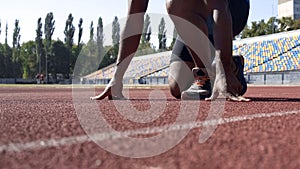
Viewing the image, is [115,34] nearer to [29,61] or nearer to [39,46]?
[39,46]

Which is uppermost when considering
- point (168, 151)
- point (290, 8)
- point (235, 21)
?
point (290, 8)

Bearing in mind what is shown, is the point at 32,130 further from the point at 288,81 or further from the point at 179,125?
the point at 288,81

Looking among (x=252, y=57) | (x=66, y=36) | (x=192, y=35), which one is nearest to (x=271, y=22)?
(x=252, y=57)

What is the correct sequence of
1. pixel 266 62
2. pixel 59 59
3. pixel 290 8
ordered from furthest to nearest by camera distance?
pixel 290 8, pixel 59 59, pixel 266 62

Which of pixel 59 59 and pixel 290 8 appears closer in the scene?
pixel 59 59

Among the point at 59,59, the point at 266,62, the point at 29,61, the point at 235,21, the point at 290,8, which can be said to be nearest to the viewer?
the point at 235,21

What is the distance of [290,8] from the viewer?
194 feet

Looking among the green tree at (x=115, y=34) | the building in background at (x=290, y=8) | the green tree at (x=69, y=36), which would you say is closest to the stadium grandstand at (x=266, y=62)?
the green tree at (x=115, y=34)

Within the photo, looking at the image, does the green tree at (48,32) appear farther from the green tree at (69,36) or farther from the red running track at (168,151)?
the red running track at (168,151)

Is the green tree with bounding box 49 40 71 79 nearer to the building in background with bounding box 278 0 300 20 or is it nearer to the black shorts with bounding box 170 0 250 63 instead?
the building in background with bounding box 278 0 300 20

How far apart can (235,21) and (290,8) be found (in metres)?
61.7

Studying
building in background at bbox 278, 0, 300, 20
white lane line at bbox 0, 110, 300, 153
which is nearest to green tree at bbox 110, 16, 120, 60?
white lane line at bbox 0, 110, 300, 153

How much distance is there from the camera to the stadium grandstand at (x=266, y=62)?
19.9 meters

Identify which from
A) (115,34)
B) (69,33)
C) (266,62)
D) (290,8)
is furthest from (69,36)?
(290,8)
